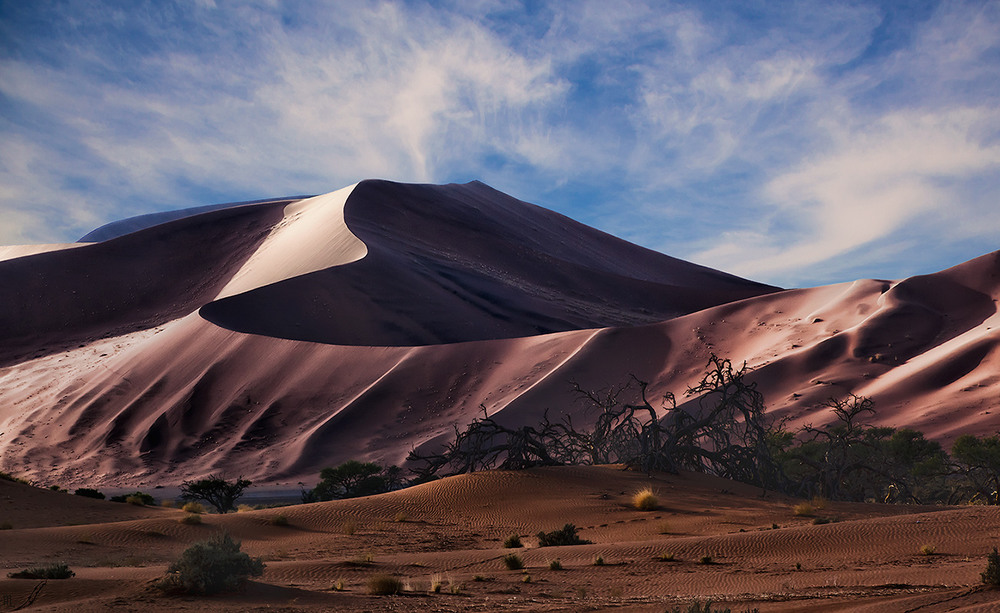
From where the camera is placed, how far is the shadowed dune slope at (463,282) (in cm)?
5691

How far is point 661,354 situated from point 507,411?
1219 centimetres

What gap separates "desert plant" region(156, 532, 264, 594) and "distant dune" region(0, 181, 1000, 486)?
3143 centimetres

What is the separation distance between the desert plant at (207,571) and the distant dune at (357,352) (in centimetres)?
3143

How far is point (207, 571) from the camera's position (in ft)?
27.3

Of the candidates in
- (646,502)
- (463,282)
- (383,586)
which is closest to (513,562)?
(383,586)

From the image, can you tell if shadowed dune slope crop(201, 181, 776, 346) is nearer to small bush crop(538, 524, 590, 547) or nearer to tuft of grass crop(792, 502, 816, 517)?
tuft of grass crop(792, 502, 816, 517)

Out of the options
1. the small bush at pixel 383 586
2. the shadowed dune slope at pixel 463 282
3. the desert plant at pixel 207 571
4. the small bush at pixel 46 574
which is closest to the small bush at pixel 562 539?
the small bush at pixel 383 586

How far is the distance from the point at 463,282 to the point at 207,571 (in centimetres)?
6049

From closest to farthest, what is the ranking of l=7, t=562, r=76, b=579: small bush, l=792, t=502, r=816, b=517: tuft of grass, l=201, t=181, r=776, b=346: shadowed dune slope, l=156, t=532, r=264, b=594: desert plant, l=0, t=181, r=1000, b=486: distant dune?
l=156, t=532, r=264, b=594: desert plant < l=7, t=562, r=76, b=579: small bush < l=792, t=502, r=816, b=517: tuft of grass < l=0, t=181, r=1000, b=486: distant dune < l=201, t=181, r=776, b=346: shadowed dune slope

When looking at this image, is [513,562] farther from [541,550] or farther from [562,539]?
[562,539]

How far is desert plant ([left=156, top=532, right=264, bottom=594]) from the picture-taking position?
27.1 ft

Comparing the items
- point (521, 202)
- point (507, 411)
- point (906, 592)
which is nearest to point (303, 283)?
point (507, 411)

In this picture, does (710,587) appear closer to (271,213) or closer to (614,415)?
(614,415)

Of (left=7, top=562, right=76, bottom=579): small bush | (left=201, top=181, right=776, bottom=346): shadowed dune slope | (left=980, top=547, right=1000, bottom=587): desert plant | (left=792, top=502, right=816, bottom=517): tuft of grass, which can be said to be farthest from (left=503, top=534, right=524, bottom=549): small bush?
(left=201, top=181, right=776, bottom=346): shadowed dune slope
